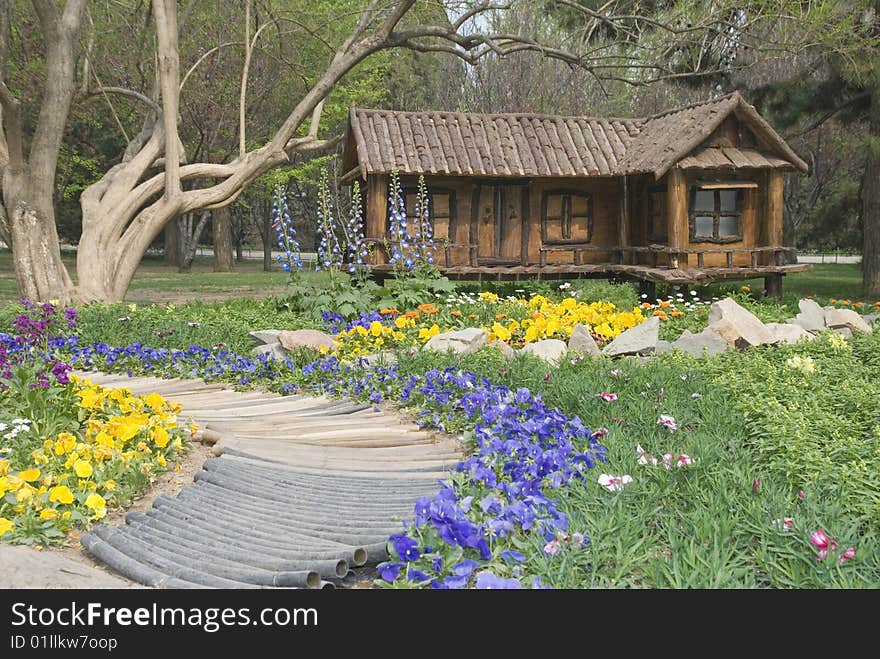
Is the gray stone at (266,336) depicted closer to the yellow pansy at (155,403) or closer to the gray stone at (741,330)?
the yellow pansy at (155,403)

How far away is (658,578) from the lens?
120 inches

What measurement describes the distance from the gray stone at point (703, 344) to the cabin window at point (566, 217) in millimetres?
8814

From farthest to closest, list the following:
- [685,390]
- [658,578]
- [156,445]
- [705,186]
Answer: [705,186]
[685,390]
[156,445]
[658,578]

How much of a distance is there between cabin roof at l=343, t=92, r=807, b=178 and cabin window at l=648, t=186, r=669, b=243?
84cm

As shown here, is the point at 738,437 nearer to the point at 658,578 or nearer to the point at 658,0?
the point at 658,578

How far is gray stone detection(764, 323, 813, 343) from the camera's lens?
27.9 feet

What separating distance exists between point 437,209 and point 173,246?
22.0 metres

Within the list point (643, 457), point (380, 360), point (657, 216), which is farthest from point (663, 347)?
point (657, 216)

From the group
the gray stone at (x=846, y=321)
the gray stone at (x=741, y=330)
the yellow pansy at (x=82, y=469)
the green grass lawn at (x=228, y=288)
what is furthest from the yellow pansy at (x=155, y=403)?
the green grass lawn at (x=228, y=288)

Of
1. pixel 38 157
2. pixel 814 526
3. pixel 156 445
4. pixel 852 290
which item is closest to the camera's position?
pixel 814 526

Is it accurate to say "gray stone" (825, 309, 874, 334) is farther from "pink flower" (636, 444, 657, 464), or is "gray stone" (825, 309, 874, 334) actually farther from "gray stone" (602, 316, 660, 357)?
"pink flower" (636, 444, 657, 464)
